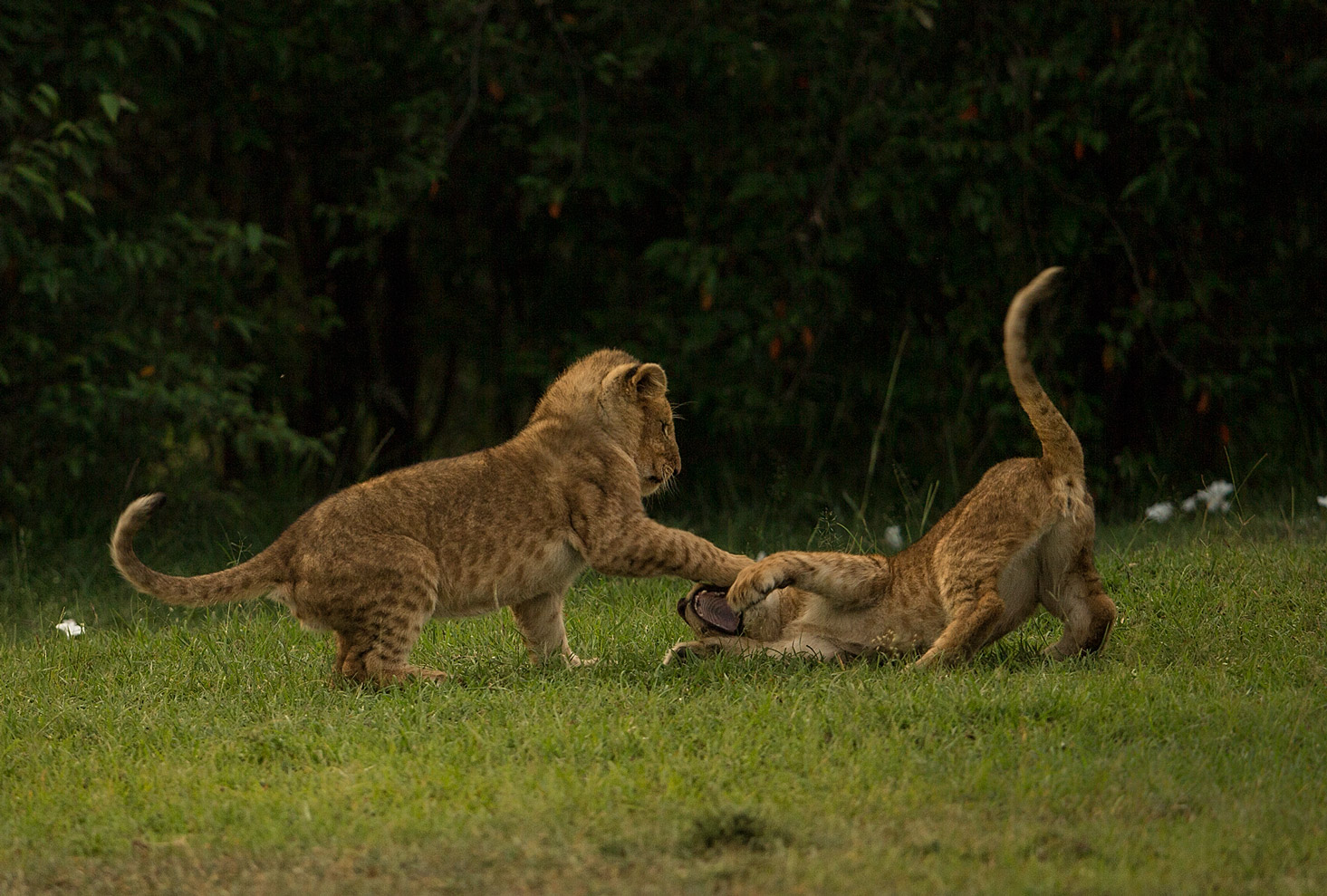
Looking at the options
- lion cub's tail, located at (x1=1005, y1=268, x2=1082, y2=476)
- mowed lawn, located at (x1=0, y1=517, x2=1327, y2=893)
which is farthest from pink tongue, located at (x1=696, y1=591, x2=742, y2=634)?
lion cub's tail, located at (x1=1005, y1=268, x2=1082, y2=476)

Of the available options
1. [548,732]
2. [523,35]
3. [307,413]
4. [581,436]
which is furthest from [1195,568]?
[307,413]

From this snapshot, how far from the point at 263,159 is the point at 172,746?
763 centimetres

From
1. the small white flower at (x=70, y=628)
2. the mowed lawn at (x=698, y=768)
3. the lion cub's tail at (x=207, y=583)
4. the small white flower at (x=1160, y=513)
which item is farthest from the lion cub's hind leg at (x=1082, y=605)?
the small white flower at (x=70, y=628)

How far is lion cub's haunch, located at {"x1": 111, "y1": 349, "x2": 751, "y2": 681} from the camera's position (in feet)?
20.1

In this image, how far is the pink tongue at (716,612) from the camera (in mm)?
6344

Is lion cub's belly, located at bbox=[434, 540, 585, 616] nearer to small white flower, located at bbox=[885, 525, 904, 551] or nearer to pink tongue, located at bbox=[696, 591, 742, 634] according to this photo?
pink tongue, located at bbox=[696, 591, 742, 634]

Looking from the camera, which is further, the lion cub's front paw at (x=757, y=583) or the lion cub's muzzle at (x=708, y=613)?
the lion cub's muzzle at (x=708, y=613)

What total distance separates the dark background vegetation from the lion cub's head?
2626 millimetres

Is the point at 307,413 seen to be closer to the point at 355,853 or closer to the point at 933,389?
the point at 933,389

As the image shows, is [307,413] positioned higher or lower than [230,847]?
lower

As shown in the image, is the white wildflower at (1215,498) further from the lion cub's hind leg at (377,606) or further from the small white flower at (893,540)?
the lion cub's hind leg at (377,606)

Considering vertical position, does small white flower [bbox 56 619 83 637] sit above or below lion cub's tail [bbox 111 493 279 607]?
below

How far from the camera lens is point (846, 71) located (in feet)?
33.2

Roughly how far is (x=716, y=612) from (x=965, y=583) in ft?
3.49
